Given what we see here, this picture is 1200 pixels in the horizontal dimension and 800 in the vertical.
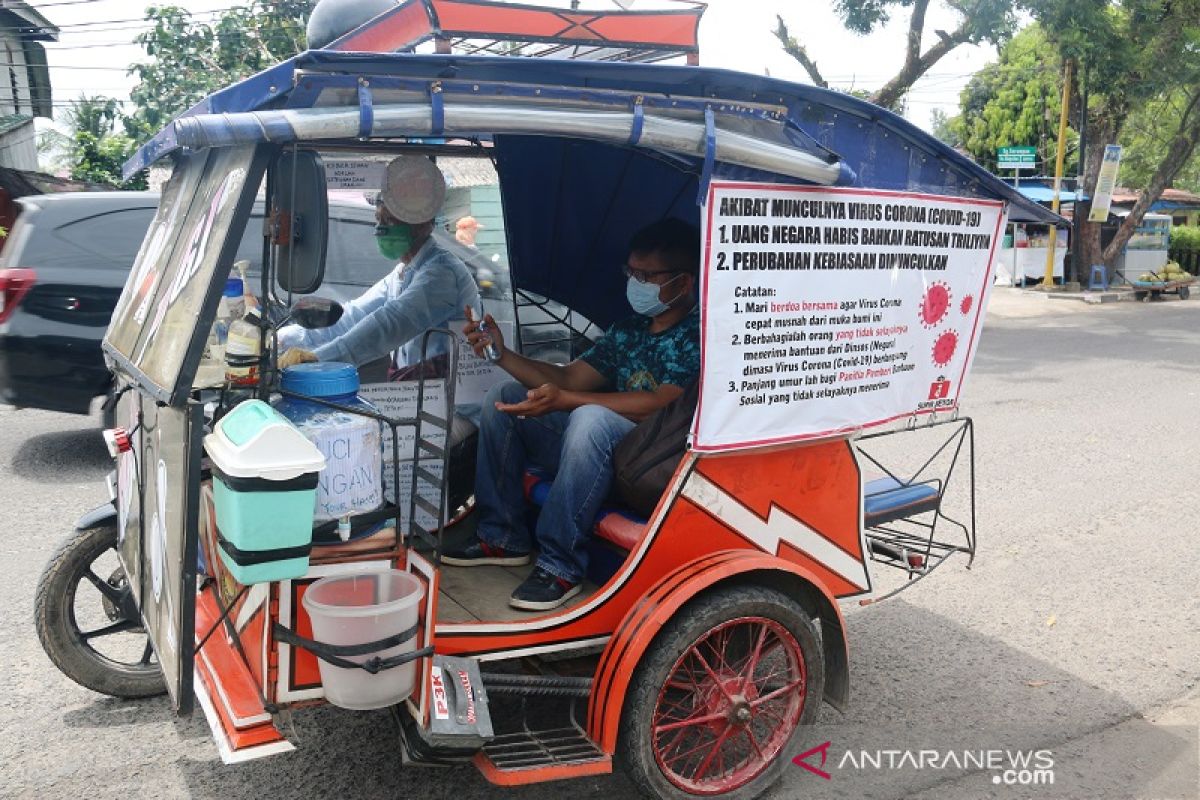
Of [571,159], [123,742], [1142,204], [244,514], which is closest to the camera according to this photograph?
[244,514]

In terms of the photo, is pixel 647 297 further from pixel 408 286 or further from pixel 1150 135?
pixel 1150 135

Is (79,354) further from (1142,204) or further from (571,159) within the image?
(1142,204)

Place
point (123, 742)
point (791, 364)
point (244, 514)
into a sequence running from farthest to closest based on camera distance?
point (123, 742) → point (791, 364) → point (244, 514)

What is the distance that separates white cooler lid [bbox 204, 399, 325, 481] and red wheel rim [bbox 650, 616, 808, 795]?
1.27 meters

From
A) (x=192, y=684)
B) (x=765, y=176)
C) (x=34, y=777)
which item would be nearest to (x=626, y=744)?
(x=192, y=684)

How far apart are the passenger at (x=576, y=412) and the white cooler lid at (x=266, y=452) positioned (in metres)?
1.13

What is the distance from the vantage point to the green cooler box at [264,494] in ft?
7.52

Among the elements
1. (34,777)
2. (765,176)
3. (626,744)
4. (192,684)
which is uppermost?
(765,176)

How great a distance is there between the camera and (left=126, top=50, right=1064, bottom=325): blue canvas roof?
244 centimetres

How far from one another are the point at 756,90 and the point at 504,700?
2.22 meters

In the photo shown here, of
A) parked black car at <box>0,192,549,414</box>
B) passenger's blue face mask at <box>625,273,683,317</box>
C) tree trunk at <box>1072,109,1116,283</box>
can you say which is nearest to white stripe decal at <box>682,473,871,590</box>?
passenger's blue face mask at <box>625,273,683,317</box>

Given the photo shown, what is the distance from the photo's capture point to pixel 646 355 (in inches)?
146

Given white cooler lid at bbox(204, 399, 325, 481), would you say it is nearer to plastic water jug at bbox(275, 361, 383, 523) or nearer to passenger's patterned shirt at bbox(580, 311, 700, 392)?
plastic water jug at bbox(275, 361, 383, 523)

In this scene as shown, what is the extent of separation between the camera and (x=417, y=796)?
3.15 m
